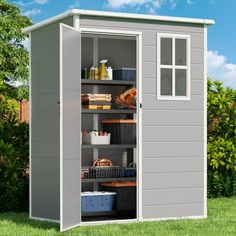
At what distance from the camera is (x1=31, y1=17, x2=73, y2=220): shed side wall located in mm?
9262

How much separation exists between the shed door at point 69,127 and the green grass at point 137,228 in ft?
0.94

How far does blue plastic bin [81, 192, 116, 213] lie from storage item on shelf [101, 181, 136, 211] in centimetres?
9

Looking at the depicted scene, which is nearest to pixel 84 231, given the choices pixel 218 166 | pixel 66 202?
pixel 66 202

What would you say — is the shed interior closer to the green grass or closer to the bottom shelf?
the bottom shelf

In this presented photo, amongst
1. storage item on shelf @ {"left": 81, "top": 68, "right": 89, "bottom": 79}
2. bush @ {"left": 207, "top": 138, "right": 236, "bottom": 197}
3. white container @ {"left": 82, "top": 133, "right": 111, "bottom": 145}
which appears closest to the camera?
storage item on shelf @ {"left": 81, "top": 68, "right": 89, "bottom": 79}

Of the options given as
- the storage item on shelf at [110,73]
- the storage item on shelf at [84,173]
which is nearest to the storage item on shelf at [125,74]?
the storage item on shelf at [110,73]

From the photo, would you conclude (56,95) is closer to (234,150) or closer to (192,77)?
(192,77)

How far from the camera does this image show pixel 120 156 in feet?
34.4

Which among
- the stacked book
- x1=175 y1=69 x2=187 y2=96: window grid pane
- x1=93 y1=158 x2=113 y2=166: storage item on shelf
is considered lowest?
x1=93 y1=158 x2=113 y2=166: storage item on shelf

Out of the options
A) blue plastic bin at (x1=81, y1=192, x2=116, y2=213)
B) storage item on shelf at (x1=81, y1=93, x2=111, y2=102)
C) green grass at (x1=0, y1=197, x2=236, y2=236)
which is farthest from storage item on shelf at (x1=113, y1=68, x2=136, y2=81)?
green grass at (x1=0, y1=197, x2=236, y2=236)

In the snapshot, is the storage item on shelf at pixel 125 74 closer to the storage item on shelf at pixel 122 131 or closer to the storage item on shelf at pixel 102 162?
the storage item on shelf at pixel 122 131

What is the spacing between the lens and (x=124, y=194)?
32.2ft

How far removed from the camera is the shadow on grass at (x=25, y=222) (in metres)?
8.96

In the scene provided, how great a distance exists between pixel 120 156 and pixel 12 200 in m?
1.75
